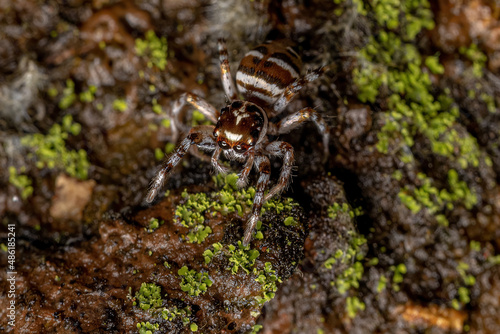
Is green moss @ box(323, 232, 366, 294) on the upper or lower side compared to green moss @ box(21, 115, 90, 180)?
lower

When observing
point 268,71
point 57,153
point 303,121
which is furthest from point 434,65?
point 57,153

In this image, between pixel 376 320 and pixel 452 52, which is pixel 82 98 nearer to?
pixel 376 320

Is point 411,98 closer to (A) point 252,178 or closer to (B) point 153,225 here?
(A) point 252,178

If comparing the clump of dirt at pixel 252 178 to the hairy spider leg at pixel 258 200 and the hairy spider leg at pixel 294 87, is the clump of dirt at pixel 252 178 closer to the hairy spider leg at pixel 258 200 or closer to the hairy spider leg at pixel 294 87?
the hairy spider leg at pixel 258 200

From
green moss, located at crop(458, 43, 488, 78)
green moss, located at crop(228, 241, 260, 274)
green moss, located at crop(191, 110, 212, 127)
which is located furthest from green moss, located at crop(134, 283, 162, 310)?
green moss, located at crop(458, 43, 488, 78)

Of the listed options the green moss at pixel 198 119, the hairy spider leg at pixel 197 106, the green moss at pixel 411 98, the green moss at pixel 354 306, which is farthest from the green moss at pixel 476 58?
the green moss at pixel 198 119

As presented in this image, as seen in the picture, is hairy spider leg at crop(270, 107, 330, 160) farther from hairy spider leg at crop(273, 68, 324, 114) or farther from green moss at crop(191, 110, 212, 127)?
green moss at crop(191, 110, 212, 127)
